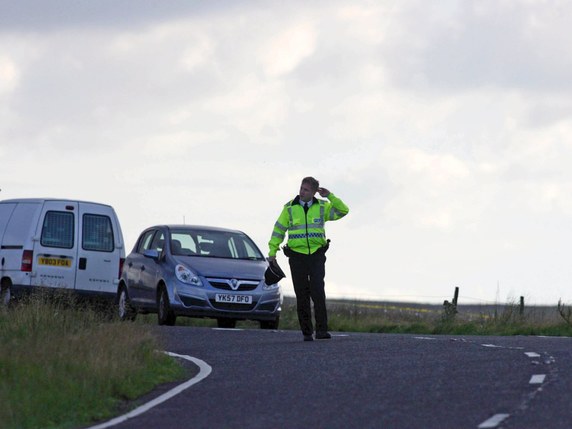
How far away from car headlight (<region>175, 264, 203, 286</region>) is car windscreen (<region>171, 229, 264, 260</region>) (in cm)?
63

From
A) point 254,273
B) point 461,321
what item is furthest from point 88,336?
point 461,321

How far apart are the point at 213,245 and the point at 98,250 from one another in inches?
90.7

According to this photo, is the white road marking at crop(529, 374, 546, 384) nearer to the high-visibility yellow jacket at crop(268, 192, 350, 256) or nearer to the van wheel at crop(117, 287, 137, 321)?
the high-visibility yellow jacket at crop(268, 192, 350, 256)

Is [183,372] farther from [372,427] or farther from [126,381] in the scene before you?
[372,427]

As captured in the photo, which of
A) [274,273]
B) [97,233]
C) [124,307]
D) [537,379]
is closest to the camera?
[537,379]

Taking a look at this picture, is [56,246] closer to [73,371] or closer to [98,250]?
[98,250]

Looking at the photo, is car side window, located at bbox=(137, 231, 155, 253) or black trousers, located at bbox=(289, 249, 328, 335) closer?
black trousers, located at bbox=(289, 249, 328, 335)

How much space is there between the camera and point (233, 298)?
23094 mm

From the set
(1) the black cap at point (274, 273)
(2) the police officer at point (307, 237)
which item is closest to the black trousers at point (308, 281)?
(2) the police officer at point (307, 237)

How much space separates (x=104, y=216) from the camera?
25.4 meters

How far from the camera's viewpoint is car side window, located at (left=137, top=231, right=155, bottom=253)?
990 inches

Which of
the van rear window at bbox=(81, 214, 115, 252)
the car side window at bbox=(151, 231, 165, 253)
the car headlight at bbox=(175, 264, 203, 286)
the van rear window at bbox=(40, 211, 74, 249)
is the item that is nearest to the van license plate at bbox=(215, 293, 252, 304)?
the car headlight at bbox=(175, 264, 203, 286)

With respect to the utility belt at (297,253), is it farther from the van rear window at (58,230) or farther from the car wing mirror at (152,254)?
the van rear window at (58,230)

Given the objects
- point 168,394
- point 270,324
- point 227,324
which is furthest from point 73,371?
point 227,324
